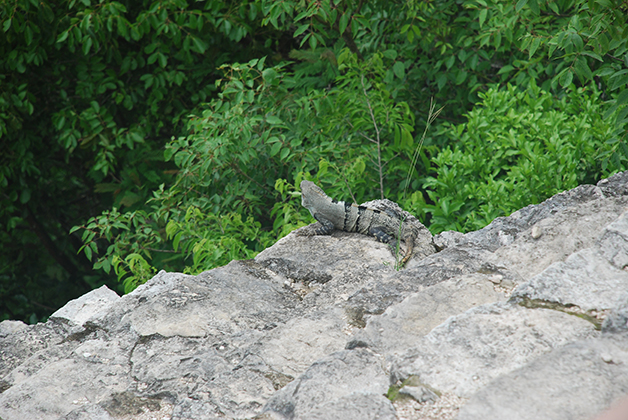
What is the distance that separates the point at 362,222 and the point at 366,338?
197cm

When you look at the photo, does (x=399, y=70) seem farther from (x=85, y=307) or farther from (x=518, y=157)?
(x=85, y=307)

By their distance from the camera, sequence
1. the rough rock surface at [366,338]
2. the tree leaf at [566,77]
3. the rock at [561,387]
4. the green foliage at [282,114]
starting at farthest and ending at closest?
the green foliage at [282,114] < the tree leaf at [566,77] < the rough rock surface at [366,338] < the rock at [561,387]

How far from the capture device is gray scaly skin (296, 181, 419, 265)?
147 inches

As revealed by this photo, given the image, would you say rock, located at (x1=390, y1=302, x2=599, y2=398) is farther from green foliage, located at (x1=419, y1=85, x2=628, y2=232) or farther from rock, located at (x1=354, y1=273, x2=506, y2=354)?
green foliage, located at (x1=419, y1=85, x2=628, y2=232)

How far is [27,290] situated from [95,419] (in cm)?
681

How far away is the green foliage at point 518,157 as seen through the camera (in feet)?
13.6

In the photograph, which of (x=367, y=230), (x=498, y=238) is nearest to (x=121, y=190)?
(x=367, y=230)

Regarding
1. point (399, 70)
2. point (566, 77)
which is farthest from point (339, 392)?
point (399, 70)

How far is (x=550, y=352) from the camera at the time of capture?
164cm

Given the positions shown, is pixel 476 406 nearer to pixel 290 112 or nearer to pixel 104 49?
pixel 290 112

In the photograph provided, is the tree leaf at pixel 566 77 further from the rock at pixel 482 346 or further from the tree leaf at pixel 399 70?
the rock at pixel 482 346

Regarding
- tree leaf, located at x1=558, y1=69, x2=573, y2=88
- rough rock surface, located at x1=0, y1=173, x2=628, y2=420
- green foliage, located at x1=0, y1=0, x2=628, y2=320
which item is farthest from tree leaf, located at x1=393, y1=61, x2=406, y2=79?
rough rock surface, located at x1=0, y1=173, x2=628, y2=420

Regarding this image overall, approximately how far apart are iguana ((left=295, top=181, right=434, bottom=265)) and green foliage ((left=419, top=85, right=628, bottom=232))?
0.52 m

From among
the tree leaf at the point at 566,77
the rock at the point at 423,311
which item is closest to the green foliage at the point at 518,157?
the tree leaf at the point at 566,77
